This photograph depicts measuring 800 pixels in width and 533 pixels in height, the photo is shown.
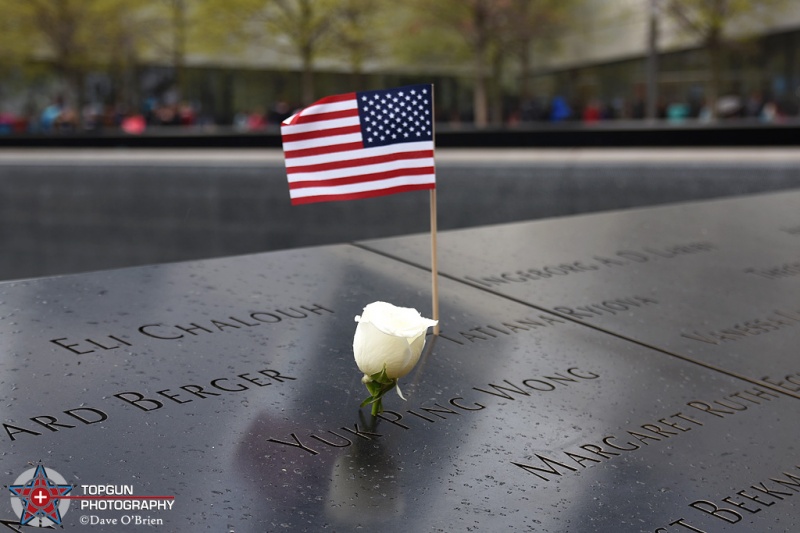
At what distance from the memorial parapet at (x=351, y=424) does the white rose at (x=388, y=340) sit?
0.65 feet

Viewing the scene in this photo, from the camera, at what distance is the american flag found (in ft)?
9.06

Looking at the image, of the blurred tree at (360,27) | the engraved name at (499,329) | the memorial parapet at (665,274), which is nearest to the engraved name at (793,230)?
the memorial parapet at (665,274)

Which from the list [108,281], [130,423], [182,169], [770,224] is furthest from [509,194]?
[130,423]

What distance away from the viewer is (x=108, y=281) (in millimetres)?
3441

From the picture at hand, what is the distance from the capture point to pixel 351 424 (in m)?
2.22

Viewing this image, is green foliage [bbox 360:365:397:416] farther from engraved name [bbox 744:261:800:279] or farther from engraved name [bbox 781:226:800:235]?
engraved name [bbox 781:226:800:235]

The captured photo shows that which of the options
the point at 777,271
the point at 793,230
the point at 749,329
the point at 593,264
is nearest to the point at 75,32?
the point at 793,230

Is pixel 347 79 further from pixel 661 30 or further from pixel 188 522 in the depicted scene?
pixel 188 522

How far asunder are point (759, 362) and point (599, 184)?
7592 millimetres

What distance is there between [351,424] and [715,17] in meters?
24.3

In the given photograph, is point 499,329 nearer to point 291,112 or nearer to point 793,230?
point 793,230

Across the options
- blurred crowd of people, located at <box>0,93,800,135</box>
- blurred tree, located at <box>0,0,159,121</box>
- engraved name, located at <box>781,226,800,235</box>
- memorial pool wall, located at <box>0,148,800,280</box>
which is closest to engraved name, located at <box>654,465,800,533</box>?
engraved name, located at <box>781,226,800,235</box>

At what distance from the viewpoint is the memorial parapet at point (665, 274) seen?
10.2 ft

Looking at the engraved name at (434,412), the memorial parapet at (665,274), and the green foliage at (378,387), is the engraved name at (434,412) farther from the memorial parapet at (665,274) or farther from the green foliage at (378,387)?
the memorial parapet at (665,274)
